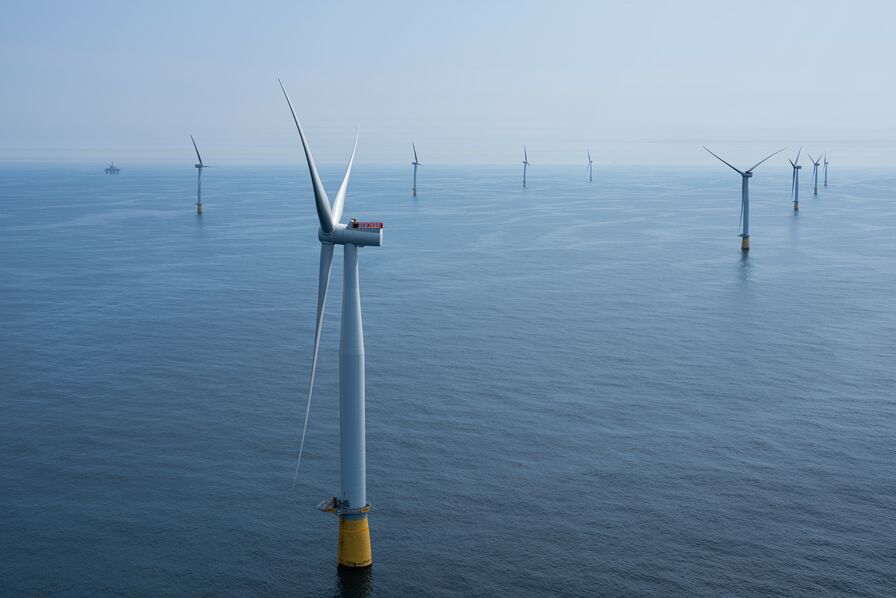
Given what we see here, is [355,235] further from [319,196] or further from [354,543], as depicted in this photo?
[354,543]

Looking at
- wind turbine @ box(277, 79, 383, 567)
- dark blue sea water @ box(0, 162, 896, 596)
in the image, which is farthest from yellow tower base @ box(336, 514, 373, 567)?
dark blue sea water @ box(0, 162, 896, 596)

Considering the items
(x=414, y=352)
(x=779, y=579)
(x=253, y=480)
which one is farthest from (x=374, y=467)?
(x=414, y=352)

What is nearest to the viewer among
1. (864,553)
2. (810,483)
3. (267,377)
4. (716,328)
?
(864,553)

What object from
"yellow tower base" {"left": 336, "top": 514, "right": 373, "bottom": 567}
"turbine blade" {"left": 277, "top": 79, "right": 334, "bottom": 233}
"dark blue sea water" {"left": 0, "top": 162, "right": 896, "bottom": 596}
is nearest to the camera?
"turbine blade" {"left": 277, "top": 79, "right": 334, "bottom": 233}

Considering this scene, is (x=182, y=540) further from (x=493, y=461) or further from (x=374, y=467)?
(x=493, y=461)

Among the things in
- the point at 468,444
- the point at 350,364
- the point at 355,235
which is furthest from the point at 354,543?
the point at 468,444

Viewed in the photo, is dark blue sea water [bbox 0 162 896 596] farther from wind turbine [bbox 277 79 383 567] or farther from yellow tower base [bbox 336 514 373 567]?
wind turbine [bbox 277 79 383 567]
